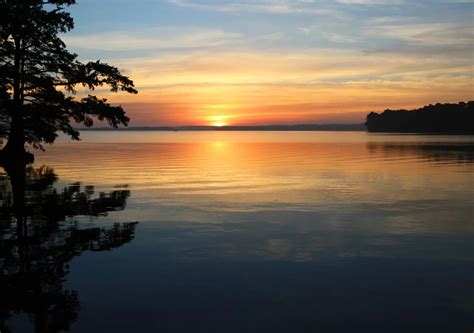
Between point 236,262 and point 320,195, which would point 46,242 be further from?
point 320,195

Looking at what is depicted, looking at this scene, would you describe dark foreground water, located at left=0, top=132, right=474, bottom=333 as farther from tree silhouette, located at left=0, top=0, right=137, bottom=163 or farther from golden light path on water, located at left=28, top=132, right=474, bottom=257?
tree silhouette, located at left=0, top=0, right=137, bottom=163

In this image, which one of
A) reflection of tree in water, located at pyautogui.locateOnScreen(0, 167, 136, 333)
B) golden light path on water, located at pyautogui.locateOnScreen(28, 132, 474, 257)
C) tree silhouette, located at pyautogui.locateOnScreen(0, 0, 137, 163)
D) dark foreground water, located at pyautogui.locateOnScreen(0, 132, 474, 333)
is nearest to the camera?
dark foreground water, located at pyautogui.locateOnScreen(0, 132, 474, 333)

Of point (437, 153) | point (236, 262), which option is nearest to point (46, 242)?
point (236, 262)

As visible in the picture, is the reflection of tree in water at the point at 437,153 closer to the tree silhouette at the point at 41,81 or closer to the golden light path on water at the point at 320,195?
the golden light path on water at the point at 320,195

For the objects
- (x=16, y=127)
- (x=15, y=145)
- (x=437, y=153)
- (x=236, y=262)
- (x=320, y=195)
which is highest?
(x=16, y=127)

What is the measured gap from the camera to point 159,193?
21.5 m

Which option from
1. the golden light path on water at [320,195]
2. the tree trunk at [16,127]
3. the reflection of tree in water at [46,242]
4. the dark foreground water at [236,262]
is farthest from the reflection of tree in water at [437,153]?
the tree trunk at [16,127]

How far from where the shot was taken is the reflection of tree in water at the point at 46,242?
7441 mm

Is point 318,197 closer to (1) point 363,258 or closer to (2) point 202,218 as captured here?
(2) point 202,218

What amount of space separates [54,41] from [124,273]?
106 ft

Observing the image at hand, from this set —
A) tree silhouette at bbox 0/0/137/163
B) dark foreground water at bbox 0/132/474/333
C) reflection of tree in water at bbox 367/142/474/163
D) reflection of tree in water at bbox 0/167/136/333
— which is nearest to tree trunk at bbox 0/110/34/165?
tree silhouette at bbox 0/0/137/163

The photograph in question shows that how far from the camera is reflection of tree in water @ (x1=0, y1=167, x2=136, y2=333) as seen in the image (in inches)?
293

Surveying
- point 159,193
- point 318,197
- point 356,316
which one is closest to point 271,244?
point 356,316

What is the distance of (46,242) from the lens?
11609 mm
